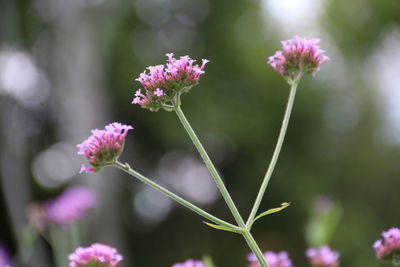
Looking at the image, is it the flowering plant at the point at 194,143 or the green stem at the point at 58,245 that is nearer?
the flowering plant at the point at 194,143

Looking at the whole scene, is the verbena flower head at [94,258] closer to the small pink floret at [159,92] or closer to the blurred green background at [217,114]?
the small pink floret at [159,92]

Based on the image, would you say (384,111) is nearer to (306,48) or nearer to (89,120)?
(89,120)

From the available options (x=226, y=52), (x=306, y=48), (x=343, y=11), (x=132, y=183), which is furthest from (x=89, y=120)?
(x=306, y=48)

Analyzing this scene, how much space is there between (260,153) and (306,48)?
10.7m

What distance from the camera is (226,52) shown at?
12125 millimetres

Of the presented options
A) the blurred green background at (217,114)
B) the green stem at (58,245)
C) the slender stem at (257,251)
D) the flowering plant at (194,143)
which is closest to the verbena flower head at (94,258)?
the flowering plant at (194,143)

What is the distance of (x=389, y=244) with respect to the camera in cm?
113

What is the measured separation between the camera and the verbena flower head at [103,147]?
114 cm

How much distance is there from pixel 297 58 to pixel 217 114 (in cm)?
995

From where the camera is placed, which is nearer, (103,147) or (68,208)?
(103,147)

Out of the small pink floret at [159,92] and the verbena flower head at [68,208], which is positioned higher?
the verbena flower head at [68,208]

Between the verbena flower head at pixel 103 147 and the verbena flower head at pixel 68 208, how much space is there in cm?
131

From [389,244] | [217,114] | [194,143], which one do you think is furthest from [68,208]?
[217,114]

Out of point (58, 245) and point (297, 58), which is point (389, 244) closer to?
point (297, 58)
